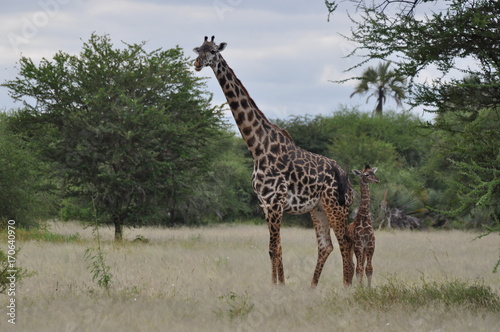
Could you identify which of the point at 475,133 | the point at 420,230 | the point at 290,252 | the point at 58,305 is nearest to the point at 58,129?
the point at 290,252

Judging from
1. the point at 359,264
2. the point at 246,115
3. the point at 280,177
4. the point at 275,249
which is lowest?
the point at 359,264

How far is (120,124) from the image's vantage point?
60.7 feet

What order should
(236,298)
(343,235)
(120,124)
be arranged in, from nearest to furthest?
(236,298), (343,235), (120,124)

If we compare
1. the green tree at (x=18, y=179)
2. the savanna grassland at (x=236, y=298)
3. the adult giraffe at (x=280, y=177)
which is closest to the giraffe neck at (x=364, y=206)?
the adult giraffe at (x=280, y=177)

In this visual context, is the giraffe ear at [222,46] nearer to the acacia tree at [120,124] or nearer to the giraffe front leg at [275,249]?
the giraffe front leg at [275,249]

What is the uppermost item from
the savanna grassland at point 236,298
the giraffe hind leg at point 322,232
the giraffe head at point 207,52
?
the giraffe head at point 207,52

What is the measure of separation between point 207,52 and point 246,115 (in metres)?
1.24

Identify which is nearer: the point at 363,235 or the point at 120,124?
the point at 363,235

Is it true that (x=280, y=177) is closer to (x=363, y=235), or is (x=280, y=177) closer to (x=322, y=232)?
(x=322, y=232)

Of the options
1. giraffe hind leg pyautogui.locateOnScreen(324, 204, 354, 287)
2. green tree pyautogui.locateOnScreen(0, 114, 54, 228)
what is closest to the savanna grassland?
giraffe hind leg pyautogui.locateOnScreen(324, 204, 354, 287)

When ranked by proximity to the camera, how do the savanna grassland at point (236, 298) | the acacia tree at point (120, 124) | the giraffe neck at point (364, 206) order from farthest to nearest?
the acacia tree at point (120, 124) < the giraffe neck at point (364, 206) < the savanna grassland at point (236, 298)

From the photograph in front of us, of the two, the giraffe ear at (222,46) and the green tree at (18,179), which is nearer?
the giraffe ear at (222,46)

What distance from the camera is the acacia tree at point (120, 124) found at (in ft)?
61.3

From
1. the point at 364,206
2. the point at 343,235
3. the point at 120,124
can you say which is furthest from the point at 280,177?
the point at 120,124
